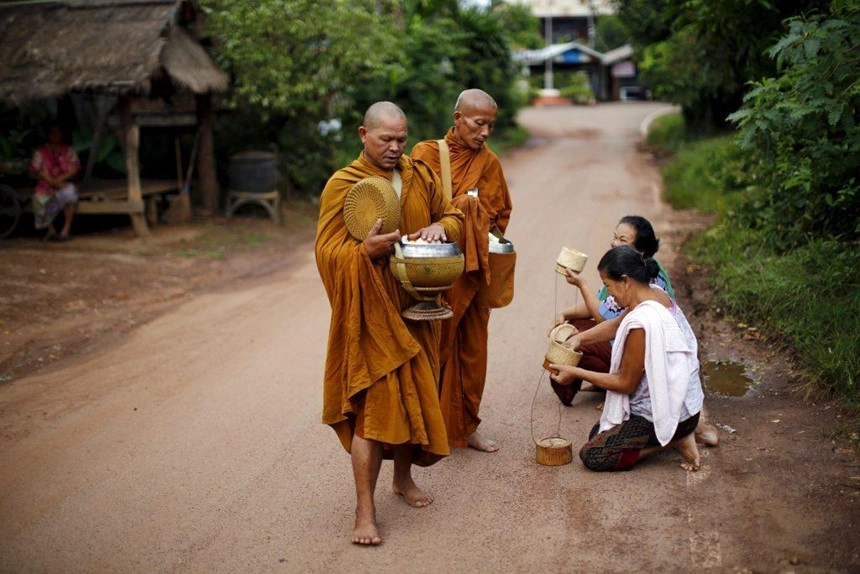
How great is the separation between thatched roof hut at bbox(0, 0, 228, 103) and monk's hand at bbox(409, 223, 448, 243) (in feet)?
27.1

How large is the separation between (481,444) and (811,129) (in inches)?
120

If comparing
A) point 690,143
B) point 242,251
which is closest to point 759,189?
point 242,251

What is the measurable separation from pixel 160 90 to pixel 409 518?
10683 millimetres

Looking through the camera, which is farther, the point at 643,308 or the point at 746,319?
the point at 746,319

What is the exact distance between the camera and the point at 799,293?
7.09 m

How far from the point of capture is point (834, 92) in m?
5.96

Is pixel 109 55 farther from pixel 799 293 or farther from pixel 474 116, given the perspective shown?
pixel 799 293

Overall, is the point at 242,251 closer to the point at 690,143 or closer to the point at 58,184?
the point at 58,184

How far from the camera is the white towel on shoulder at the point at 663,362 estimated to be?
4680mm

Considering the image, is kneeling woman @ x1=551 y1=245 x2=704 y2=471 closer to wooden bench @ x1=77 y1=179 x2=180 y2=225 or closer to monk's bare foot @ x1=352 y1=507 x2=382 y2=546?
monk's bare foot @ x1=352 y1=507 x2=382 y2=546

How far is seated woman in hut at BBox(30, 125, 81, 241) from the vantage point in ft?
38.8

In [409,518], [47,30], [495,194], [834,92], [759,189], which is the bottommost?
[409,518]

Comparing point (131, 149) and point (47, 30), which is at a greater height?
point (47, 30)

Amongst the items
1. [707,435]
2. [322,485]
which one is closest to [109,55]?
[322,485]
